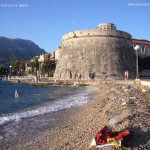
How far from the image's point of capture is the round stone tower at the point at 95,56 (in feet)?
166

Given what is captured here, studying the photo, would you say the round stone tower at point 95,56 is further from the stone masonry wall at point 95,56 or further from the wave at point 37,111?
the wave at point 37,111

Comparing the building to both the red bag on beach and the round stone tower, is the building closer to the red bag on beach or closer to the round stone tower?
the round stone tower

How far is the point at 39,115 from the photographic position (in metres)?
12.5

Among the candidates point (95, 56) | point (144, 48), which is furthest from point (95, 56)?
point (144, 48)

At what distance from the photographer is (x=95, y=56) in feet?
170

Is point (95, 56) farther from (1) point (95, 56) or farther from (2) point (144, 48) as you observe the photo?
(2) point (144, 48)

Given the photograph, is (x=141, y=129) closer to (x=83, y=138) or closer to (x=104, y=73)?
(x=83, y=138)

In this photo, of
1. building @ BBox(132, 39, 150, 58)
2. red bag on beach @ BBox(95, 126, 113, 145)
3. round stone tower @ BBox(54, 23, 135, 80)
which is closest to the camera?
red bag on beach @ BBox(95, 126, 113, 145)

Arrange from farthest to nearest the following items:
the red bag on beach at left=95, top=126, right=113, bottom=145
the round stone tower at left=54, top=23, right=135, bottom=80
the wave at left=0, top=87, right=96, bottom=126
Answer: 1. the round stone tower at left=54, top=23, right=135, bottom=80
2. the wave at left=0, top=87, right=96, bottom=126
3. the red bag on beach at left=95, top=126, right=113, bottom=145

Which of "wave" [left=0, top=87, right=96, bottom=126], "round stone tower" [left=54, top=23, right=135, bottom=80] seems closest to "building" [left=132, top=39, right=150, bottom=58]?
"round stone tower" [left=54, top=23, right=135, bottom=80]

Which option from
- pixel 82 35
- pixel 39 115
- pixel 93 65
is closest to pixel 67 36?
pixel 82 35

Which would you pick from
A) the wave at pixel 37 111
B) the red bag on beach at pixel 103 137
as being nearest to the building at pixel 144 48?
the wave at pixel 37 111

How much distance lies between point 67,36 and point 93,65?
8785mm

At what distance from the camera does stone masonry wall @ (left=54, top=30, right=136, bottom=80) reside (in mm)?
50500
